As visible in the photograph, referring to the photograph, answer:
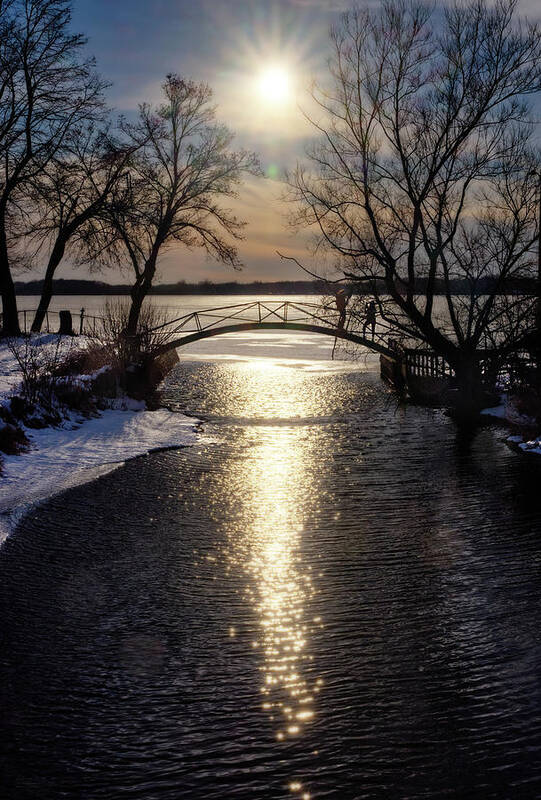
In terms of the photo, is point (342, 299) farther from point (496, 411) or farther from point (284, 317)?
point (284, 317)

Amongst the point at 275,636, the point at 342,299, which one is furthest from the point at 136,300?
the point at 275,636

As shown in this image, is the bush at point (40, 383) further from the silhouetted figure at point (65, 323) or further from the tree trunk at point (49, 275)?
the tree trunk at point (49, 275)

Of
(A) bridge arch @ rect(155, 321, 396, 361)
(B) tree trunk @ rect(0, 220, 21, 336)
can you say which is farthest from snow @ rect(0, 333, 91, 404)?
(A) bridge arch @ rect(155, 321, 396, 361)

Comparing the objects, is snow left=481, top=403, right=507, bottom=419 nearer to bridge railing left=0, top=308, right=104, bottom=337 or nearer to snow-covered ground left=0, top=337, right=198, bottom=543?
snow-covered ground left=0, top=337, right=198, bottom=543

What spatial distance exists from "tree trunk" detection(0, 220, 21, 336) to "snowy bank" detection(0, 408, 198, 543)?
13.4 m

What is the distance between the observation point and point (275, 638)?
8.05 meters

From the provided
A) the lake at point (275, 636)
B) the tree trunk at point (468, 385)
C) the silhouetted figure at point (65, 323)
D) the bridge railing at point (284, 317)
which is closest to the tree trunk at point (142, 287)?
the bridge railing at point (284, 317)

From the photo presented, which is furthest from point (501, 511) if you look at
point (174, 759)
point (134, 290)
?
point (134, 290)

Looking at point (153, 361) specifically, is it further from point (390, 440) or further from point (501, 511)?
point (501, 511)

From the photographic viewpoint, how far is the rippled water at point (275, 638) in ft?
19.1

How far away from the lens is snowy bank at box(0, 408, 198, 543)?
13.6m

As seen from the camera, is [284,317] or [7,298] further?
[7,298]

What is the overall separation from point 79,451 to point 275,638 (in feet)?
33.7

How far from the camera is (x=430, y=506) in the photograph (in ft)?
44.3
